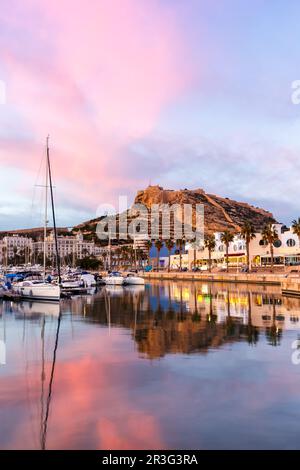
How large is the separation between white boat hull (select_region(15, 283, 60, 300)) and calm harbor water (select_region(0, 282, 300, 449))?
15.9m

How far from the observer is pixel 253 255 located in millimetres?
Result: 121750

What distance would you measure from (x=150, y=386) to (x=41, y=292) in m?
34.9

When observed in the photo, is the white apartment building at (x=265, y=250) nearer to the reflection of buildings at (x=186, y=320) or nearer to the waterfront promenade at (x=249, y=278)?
the waterfront promenade at (x=249, y=278)

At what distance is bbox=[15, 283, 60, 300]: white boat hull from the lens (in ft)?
156

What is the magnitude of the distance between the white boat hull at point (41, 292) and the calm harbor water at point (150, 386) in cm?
1586

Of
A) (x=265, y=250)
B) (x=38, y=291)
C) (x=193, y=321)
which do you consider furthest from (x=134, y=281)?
(x=193, y=321)

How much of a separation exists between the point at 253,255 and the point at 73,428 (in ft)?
372

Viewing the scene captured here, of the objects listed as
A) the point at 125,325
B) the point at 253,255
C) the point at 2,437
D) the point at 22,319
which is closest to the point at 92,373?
the point at 2,437

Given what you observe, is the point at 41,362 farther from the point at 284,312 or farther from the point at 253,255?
the point at 253,255

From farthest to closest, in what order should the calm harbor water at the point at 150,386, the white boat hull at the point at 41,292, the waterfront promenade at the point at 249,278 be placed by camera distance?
1. the waterfront promenade at the point at 249,278
2. the white boat hull at the point at 41,292
3. the calm harbor water at the point at 150,386

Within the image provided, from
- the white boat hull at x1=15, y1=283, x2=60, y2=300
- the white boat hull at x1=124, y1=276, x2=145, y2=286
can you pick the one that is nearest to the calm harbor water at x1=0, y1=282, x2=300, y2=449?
the white boat hull at x1=15, y1=283, x2=60, y2=300

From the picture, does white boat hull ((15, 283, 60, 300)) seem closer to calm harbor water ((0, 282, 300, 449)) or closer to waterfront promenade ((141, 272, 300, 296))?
calm harbor water ((0, 282, 300, 449))

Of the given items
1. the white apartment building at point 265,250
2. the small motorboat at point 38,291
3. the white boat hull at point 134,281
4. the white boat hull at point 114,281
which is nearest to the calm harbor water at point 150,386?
the small motorboat at point 38,291

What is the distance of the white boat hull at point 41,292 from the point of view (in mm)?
47531
